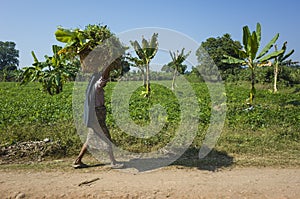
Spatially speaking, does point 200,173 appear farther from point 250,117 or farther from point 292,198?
point 250,117

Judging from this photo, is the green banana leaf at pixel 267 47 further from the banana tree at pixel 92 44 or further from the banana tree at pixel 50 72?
the banana tree at pixel 50 72

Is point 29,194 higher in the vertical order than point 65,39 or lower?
lower

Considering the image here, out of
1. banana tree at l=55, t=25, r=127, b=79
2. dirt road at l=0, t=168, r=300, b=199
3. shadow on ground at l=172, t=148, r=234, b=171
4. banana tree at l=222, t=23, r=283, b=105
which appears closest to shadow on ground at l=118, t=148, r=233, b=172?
shadow on ground at l=172, t=148, r=234, b=171

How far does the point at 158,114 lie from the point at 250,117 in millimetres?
2886

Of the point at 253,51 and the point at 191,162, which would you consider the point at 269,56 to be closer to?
the point at 253,51

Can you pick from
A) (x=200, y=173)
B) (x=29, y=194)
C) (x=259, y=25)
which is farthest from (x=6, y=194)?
(x=259, y=25)

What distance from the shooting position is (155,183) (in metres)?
3.77

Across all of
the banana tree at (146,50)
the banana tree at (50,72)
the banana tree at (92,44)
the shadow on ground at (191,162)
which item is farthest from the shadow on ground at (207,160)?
the banana tree at (146,50)

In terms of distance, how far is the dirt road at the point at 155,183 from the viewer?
3395mm

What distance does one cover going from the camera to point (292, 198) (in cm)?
335

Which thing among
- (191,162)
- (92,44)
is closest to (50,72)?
(92,44)

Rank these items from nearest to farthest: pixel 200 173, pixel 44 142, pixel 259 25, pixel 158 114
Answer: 1. pixel 200 173
2. pixel 44 142
3. pixel 158 114
4. pixel 259 25

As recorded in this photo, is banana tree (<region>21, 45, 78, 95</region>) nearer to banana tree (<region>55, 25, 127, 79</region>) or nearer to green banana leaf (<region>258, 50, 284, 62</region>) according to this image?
banana tree (<region>55, 25, 127, 79</region>)

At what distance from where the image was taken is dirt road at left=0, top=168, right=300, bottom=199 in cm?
339
